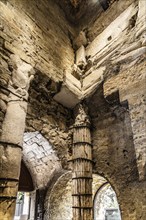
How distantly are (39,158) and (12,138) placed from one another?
178 cm

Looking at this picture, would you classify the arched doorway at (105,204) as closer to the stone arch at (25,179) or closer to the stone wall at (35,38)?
the stone arch at (25,179)

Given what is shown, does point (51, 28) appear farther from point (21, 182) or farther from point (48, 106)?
point (21, 182)

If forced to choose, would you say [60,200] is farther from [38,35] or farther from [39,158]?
[38,35]

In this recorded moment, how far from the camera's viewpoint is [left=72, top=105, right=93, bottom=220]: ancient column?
2.99m

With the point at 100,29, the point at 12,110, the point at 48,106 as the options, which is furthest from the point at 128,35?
the point at 12,110

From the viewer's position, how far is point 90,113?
398cm

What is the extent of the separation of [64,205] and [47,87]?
2.61 meters

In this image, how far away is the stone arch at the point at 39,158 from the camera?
359 centimetres

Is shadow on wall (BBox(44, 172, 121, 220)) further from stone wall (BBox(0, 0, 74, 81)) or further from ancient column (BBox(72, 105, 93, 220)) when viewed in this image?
stone wall (BBox(0, 0, 74, 81))

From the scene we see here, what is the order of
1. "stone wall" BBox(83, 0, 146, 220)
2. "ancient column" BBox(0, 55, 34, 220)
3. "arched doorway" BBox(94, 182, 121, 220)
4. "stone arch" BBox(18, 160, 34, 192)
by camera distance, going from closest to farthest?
"ancient column" BBox(0, 55, 34, 220) → "stone wall" BBox(83, 0, 146, 220) → "stone arch" BBox(18, 160, 34, 192) → "arched doorway" BBox(94, 182, 121, 220)

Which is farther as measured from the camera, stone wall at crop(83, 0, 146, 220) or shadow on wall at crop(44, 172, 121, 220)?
shadow on wall at crop(44, 172, 121, 220)

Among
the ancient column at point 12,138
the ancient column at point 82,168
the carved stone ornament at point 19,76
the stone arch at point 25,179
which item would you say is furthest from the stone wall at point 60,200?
the carved stone ornament at point 19,76

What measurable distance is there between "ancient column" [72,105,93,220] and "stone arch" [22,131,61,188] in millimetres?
512

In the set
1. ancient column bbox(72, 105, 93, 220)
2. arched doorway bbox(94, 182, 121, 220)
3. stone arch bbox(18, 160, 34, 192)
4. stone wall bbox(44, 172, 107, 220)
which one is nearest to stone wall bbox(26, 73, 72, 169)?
ancient column bbox(72, 105, 93, 220)
